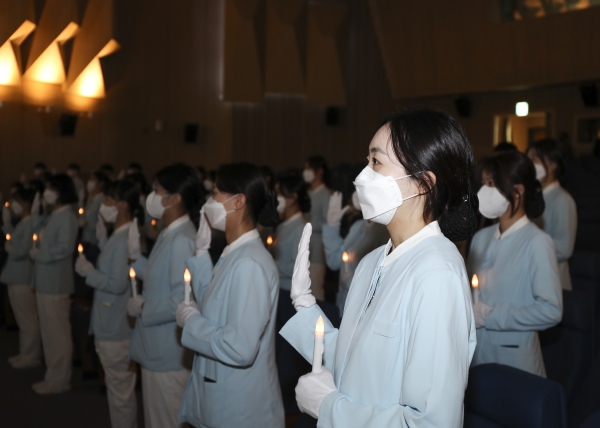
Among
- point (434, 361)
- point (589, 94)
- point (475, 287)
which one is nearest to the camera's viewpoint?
point (434, 361)

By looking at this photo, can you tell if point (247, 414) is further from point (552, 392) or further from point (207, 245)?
point (552, 392)

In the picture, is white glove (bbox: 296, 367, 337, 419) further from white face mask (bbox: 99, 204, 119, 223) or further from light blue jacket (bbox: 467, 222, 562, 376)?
white face mask (bbox: 99, 204, 119, 223)

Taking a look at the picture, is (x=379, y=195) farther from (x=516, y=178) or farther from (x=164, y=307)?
(x=164, y=307)

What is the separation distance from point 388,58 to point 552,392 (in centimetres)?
1260

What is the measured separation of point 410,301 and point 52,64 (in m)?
11.6

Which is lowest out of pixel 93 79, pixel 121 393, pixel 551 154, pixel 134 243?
pixel 121 393

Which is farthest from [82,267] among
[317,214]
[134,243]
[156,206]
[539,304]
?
[317,214]

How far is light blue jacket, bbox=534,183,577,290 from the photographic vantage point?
4.24m

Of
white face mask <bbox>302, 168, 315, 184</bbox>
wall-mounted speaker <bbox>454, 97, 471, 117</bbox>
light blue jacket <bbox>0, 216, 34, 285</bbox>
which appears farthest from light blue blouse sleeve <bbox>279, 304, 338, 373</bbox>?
wall-mounted speaker <bbox>454, 97, 471, 117</bbox>

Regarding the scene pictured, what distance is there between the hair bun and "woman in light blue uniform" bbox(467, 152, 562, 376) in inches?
53.7

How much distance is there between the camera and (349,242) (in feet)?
14.2

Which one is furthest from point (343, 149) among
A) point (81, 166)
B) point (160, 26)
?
point (81, 166)

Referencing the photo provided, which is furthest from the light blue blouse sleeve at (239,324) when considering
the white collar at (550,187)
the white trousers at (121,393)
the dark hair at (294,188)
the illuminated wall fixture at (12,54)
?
the illuminated wall fixture at (12,54)

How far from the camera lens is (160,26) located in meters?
13.9
